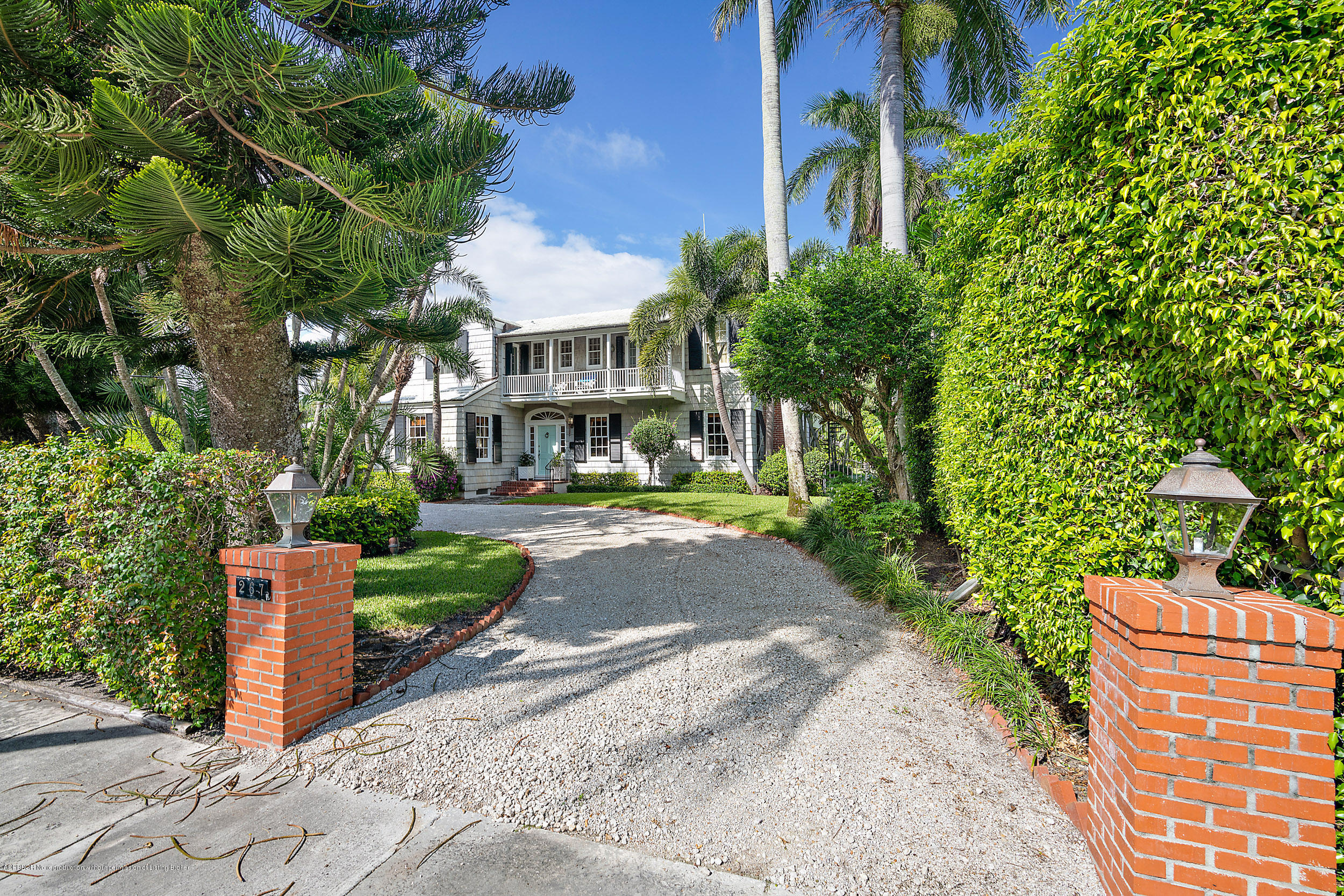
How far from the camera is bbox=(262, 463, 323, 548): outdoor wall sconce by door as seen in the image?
306cm

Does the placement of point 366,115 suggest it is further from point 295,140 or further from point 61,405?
point 61,405

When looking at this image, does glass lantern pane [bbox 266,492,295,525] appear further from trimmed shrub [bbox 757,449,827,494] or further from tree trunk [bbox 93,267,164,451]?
trimmed shrub [bbox 757,449,827,494]

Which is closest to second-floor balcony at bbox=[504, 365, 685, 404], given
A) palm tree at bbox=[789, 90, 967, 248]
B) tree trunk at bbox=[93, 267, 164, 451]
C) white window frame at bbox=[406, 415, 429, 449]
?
white window frame at bbox=[406, 415, 429, 449]

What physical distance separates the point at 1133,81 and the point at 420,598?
231 inches

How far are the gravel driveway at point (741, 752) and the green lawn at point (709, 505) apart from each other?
4819mm

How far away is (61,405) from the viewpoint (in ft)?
28.3

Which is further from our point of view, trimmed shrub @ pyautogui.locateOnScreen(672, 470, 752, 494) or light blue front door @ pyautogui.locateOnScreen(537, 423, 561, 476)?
light blue front door @ pyautogui.locateOnScreen(537, 423, 561, 476)

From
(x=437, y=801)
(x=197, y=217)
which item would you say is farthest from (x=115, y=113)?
(x=437, y=801)

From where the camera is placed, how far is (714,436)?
18.7 meters

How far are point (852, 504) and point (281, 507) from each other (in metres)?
6.72

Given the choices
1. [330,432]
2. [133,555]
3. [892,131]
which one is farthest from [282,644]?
[892,131]

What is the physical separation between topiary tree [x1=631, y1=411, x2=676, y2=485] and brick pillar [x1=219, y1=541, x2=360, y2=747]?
14378 mm

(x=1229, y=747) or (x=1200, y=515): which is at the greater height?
(x=1200, y=515)

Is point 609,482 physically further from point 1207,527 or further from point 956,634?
point 1207,527
